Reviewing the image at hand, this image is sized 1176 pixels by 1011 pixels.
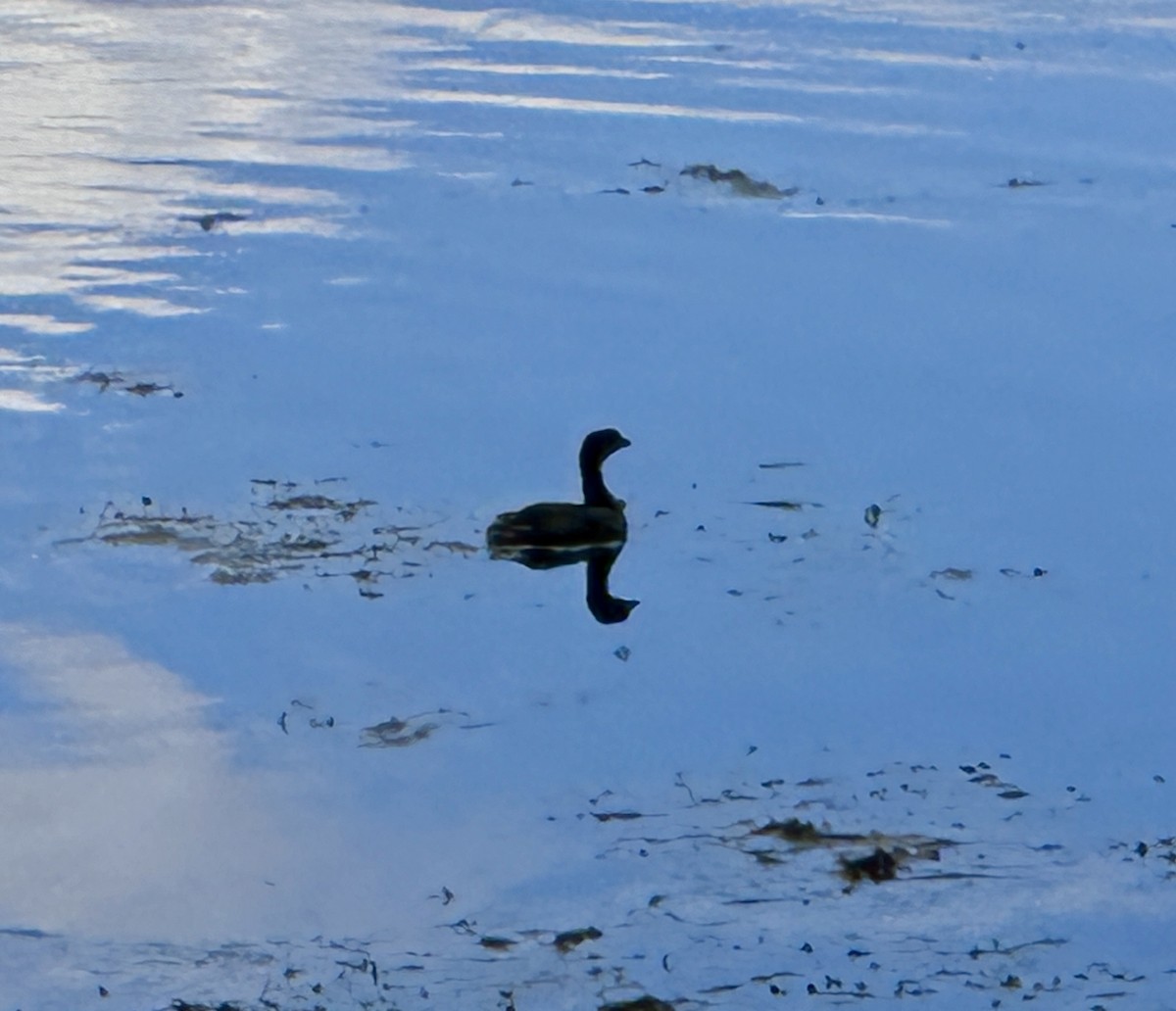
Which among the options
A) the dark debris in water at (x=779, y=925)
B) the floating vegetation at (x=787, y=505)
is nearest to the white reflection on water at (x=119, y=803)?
the dark debris in water at (x=779, y=925)

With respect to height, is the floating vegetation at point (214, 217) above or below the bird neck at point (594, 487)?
above

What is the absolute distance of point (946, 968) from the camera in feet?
12.7

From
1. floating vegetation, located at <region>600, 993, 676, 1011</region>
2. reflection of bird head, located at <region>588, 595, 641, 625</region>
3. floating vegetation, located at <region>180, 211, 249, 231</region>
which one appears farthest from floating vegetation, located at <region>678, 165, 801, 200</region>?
floating vegetation, located at <region>600, 993, 676, 1011</region>

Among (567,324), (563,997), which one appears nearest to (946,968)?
(563,997)

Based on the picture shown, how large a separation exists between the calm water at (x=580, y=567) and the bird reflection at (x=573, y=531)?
6 centimetres

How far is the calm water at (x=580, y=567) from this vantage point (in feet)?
13.3

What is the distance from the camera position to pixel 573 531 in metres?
5.69

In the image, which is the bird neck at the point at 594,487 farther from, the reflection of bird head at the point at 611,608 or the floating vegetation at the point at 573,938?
the floating vegetation at the point at 573,938

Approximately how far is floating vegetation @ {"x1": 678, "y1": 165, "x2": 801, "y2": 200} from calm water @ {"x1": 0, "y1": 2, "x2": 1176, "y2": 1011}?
0.05 meters

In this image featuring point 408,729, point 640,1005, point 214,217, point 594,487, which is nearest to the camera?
point 640,1005

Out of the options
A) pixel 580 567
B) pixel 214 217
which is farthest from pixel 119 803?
pixel 214 217

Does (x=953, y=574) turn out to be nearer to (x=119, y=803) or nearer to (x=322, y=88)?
(x=119, y=803)

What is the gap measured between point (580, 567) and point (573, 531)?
135 mm

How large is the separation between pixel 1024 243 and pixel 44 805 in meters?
5.09
